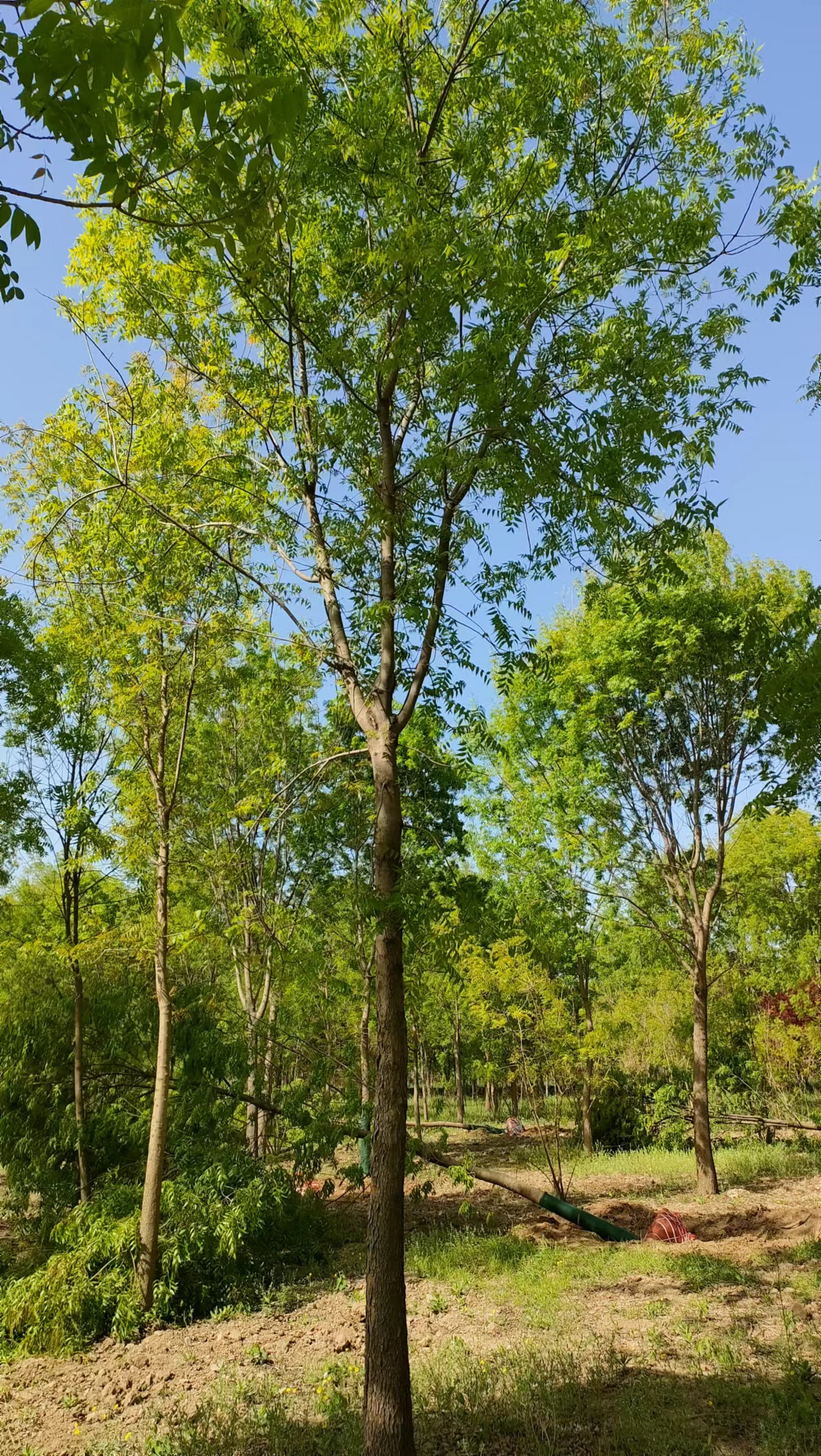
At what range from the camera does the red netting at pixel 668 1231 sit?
9.08 m

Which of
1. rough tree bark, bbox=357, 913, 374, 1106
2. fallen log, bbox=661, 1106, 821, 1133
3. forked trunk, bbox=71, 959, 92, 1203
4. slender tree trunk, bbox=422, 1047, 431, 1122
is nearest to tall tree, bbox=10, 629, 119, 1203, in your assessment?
forked trunk, bbox=71, 959, 92, 1203

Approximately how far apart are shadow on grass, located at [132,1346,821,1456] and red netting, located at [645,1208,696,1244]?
14.0 feet

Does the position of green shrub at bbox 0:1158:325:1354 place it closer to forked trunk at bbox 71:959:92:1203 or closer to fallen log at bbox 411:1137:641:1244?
forked trunk at bbox 71:959:92:1203

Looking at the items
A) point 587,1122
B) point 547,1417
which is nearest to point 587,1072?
point 587,1122

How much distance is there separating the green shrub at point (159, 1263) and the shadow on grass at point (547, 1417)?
2.54m

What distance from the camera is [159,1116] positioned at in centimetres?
809

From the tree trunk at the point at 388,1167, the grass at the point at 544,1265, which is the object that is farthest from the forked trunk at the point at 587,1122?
the tree trunk at the point at 388,1167

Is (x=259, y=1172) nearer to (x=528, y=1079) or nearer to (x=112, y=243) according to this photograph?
(x=528, y=1079)

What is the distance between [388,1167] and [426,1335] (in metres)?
3.09

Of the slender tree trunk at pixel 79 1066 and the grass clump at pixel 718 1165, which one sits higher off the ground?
the slender tree trunk at pixel 79 1066

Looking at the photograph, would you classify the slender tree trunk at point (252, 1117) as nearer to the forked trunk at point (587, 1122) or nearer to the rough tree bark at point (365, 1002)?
the rough tree bark at point (365, 1002)

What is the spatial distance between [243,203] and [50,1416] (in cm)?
774

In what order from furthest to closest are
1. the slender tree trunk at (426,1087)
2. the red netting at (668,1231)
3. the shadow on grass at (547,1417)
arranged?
the slender tree trunk at (426,1087), the red netting at (668,1231), the shadow on grass at (547,1417)

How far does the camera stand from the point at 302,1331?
7.14 metres
